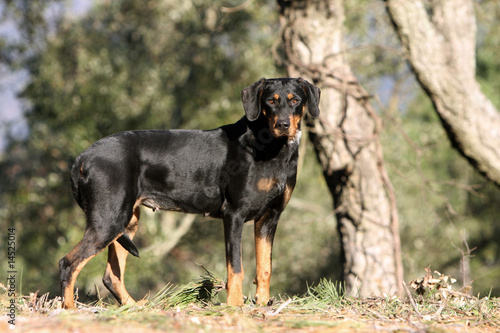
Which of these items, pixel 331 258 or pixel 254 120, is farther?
pixel 331 258

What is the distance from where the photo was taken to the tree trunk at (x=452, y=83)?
7.18 meters

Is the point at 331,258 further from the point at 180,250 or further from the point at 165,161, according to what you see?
the point at 165,161

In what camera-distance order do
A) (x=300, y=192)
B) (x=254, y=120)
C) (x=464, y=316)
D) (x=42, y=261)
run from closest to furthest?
(x=464, y=316), (x=254, y=120), (x=42, y=261), (x=300, y=192)

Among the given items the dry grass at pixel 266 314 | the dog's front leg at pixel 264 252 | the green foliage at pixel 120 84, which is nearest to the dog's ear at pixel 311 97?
the dog's front leg at pixel 264 252

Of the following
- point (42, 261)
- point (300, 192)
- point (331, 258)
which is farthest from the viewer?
point (300, 192)

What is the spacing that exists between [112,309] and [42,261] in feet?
41.4

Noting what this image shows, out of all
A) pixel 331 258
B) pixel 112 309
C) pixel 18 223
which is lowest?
pixel 331 258

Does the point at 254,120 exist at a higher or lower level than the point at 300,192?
higher

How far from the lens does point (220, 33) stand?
1520cm

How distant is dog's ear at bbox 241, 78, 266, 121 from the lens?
509cm

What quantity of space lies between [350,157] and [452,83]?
156 cm

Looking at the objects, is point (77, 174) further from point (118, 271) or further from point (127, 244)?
point (118, 271)

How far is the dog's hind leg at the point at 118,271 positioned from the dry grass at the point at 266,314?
0.50m

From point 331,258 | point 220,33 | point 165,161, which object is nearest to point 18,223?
point 220,33
